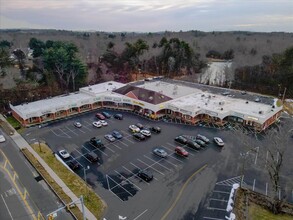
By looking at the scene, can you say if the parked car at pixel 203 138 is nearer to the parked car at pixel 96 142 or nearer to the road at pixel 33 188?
the parked car at pixel 96 142

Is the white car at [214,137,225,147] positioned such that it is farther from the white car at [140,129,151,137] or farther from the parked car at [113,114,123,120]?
the parked car at [113,114,123,120]

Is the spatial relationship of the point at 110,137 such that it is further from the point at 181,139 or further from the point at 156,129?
the point at 181,139

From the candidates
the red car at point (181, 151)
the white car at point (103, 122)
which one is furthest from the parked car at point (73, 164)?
the red car at point (181, 151)

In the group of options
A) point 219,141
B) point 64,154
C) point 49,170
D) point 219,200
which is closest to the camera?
point 219,200

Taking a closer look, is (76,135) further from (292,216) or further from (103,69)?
(103,69)

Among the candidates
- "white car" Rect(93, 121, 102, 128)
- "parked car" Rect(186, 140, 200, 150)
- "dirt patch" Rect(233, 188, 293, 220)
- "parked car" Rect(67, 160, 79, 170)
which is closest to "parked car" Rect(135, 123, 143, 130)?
"white car" Rect(93, 121, 102, 128)

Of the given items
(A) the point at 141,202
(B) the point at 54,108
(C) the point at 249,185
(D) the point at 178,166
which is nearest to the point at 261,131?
(C) the point at 249,185

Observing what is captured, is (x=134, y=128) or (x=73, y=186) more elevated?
(x=134, y=128)

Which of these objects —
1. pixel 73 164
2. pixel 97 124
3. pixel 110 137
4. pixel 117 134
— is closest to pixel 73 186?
pixel 73 164
